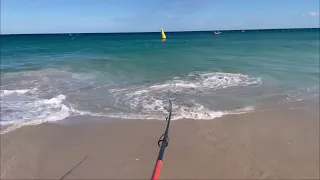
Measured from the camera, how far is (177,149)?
8.60 meters

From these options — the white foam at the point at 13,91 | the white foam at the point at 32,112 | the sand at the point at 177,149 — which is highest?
the white foam at the point at 13,91

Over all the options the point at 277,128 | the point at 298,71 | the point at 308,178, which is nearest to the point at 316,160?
the point at 308,178

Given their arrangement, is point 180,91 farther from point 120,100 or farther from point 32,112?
point 32,112

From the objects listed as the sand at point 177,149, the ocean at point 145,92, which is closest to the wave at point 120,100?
the ocean at point 145,92

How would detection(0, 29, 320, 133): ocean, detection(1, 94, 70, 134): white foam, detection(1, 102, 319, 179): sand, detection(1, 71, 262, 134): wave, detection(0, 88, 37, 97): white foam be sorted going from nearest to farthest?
1. detection(1, 102, 319, 179): sand
2. detection(1, 94, 70, 134): white foam
3. detection(1, 71, 262, 134): wave
4. detection(0, 29, 320, 133): ocean
5. detection(0, 88, 37, 97): white foam

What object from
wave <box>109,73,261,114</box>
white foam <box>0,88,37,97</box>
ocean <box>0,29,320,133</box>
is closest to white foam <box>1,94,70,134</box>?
ocean <box>0,29,320,133</box>

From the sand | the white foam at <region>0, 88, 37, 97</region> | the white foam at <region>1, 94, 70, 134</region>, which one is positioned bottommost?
the sand

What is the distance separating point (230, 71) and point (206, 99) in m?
8.50

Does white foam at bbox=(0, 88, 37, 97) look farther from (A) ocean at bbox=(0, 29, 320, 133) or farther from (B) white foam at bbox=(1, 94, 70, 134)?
(B) white foam at bbox=(1, 94, 70, 134)

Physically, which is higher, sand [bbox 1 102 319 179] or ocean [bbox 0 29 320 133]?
ocean [bbox 0 29 320 133]

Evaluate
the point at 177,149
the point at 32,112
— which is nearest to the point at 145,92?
the point at 32,112

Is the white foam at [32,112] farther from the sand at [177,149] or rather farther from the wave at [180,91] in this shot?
the wave at [180,91]

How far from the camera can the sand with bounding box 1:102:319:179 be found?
24.7ft

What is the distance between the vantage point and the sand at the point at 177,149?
24.7ft
